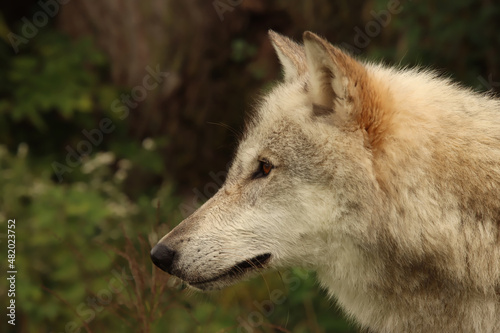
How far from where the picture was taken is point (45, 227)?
206 inches

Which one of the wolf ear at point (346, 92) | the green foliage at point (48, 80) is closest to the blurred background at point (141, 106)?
the green foliage at point (48, 80)

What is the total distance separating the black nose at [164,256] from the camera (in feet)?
9.83

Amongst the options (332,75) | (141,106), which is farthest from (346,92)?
(141,106)

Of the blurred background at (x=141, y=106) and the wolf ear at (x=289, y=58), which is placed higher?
the wolf ear at (x=289, y=58)

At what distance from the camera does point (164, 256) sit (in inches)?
118

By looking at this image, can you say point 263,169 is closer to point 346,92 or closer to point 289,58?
point 346,92

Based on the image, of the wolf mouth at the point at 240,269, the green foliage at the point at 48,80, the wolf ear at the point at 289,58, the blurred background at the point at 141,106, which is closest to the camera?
the wolf mouth at the point at 240,269

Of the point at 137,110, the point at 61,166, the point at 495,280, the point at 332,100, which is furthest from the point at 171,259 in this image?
the point at 137,110

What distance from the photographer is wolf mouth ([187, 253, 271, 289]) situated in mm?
2992

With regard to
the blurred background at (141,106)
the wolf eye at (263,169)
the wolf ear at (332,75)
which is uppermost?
the wolf ear at (332,75)

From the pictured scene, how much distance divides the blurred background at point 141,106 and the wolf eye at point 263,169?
1911mm

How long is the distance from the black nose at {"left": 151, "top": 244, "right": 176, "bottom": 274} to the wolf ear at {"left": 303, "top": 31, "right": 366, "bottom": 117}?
1063 millimetres

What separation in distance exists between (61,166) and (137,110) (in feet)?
4.02

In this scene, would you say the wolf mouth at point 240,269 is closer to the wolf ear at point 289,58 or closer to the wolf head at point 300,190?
the wolf head at point 300,190
